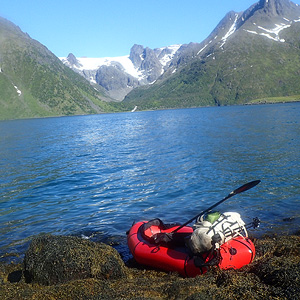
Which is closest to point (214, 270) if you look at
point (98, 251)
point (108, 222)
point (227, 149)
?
point (98, 251)

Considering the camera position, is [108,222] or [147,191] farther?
[147,191]

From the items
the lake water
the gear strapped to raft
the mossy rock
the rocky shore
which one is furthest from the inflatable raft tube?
the lake water

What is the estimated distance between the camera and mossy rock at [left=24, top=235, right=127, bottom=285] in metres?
9.80

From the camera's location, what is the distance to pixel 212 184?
2289 centimetres

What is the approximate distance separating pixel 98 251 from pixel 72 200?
11.3m

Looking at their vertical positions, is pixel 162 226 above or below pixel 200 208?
above

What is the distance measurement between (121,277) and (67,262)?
1.81 metres

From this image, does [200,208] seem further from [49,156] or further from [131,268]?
[49,156]

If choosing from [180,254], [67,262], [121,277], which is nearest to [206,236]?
[180,254]

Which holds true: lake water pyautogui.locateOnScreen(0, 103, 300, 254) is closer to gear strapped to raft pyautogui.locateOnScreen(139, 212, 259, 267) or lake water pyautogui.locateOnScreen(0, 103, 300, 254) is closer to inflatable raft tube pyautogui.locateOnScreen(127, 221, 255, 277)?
inflatable raft tube pyautogui.locateOnScreen(127, 221, 255, 277)

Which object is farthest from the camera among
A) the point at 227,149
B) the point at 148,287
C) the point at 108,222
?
the point at 227,149

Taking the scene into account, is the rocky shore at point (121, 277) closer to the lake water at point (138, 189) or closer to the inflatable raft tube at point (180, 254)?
the inflatable raft tube at point (180, 254)

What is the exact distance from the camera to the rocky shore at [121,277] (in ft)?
25.8

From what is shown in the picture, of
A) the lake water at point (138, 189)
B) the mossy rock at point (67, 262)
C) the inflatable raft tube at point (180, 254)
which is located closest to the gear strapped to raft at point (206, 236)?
the inflatable raft tube at point (180, 254)
